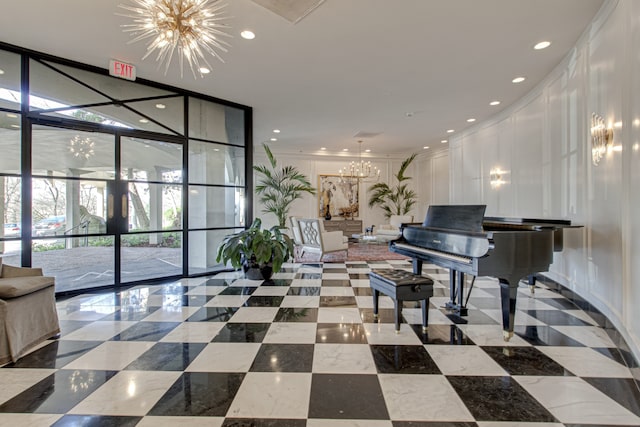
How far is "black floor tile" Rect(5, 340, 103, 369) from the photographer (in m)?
2.11

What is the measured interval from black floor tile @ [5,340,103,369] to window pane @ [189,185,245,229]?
2.50 metres

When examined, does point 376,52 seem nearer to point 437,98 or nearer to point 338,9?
point 338,9

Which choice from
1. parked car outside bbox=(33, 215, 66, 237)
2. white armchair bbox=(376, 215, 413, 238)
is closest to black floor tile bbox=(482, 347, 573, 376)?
parked car outside bbox=(33, 215, 66, 237)

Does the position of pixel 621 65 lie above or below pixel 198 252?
above

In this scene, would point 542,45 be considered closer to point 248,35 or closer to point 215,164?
point 248,35

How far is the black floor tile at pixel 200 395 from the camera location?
1.60 metres

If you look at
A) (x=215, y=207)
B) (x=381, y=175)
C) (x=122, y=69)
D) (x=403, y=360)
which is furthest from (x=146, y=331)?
(x=381, y=175)

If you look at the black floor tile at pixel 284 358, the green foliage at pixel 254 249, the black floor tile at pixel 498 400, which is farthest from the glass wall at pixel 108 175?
the black floor tile at pixel 498 400

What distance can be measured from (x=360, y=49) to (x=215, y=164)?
2.98 meters

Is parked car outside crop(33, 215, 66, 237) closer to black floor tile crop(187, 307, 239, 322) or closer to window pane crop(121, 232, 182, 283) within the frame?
window pane crop(121, 232, 182, 283)

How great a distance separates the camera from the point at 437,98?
5070mm

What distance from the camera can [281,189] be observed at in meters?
8.82

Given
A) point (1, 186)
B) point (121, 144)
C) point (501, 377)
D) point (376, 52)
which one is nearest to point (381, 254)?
point (376, 52)

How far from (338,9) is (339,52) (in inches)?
31.1
